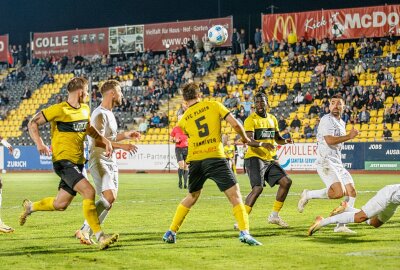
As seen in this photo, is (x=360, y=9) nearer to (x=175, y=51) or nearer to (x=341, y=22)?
(x=341, y=22)

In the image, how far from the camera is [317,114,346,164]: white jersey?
13.4m

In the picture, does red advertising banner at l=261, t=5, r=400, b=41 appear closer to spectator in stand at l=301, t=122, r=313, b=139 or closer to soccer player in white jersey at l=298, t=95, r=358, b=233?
spectator in stand at l=301, t=122, r=313, b=139

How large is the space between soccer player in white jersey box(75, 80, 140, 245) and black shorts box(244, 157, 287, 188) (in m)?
3.11

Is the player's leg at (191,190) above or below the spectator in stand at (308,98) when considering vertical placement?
below

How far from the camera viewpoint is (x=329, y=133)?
43.9 ft

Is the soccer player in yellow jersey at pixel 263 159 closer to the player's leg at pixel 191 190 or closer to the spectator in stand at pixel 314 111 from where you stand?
the player's leg at pixel 191 190

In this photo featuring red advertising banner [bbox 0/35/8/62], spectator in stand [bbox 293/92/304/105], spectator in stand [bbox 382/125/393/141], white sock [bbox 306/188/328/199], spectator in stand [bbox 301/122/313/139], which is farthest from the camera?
red advertising banner [bbox 0/35/8/62]

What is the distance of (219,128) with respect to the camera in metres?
11.5

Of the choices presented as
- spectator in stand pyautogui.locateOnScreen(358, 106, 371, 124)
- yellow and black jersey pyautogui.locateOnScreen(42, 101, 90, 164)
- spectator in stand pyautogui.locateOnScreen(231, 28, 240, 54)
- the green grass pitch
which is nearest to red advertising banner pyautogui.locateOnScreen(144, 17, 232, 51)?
spectator in stand pyautogui.locateOnScreen(231, 28, 240, 54)

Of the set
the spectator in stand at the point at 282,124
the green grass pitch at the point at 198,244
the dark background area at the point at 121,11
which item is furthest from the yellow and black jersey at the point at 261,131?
the dark background area at the point at 121,11

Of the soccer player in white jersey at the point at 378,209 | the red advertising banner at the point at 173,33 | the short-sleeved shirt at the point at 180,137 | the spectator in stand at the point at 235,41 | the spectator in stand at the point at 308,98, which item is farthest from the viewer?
the red advertising banner at the point at 173,33

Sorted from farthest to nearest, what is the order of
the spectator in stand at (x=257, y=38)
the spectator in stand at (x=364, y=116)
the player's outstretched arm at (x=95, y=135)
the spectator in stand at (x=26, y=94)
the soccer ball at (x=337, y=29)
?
the spectator in stand at (x=26, y=94)
the spectator in stand at (x=257, y=38)
the soccer ball at (x=337, y=29)
the spectator in stand at (x=364, y=116)
the player's outstretched arm at (x=95, y=135)

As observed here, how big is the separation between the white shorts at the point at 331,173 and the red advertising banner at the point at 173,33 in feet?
132

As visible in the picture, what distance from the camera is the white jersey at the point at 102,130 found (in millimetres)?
11930
